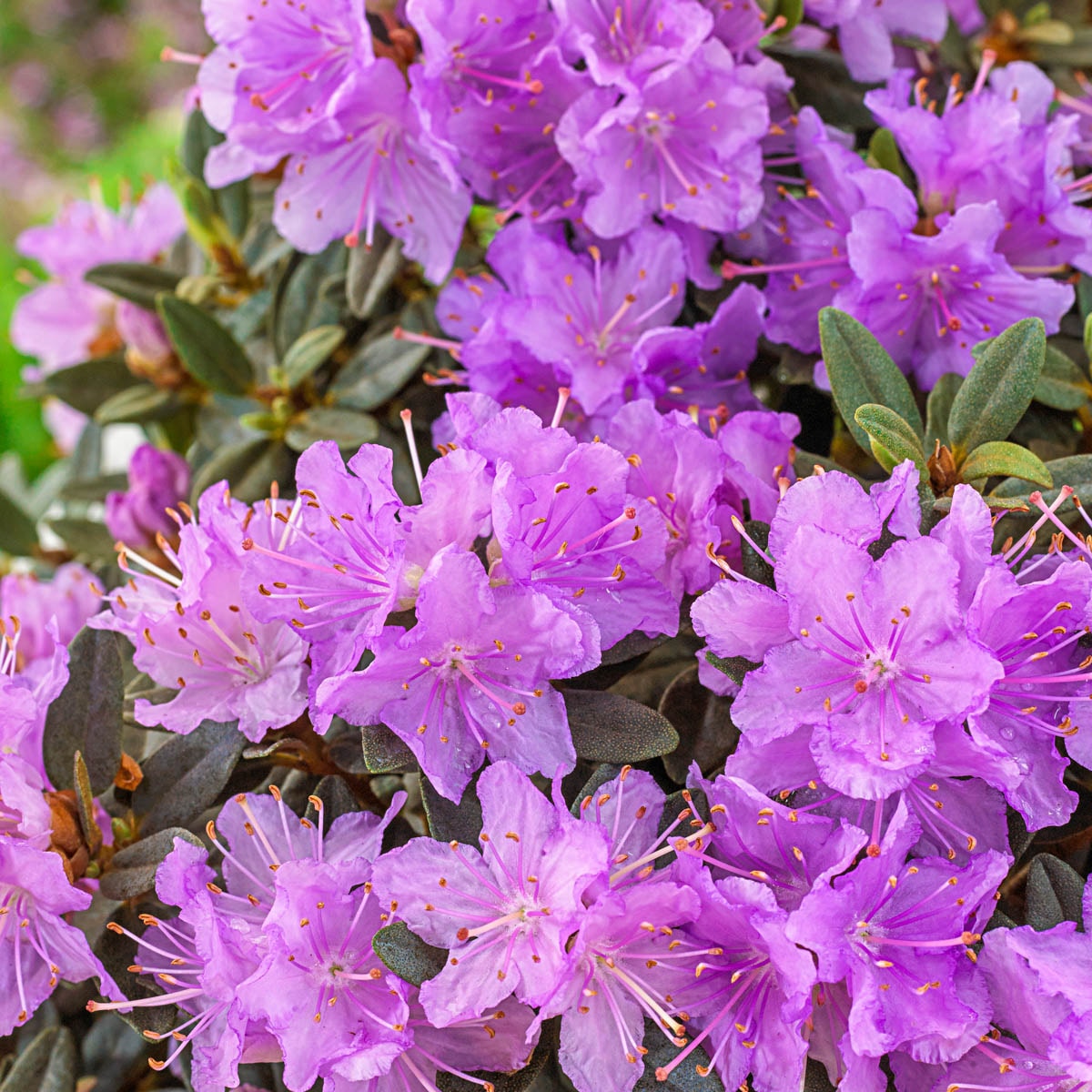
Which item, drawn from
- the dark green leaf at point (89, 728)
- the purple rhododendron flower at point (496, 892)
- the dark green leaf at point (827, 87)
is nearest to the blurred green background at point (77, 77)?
the dark green leaf at point (827, 87)

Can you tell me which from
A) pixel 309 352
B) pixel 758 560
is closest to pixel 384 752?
pixel 758 560

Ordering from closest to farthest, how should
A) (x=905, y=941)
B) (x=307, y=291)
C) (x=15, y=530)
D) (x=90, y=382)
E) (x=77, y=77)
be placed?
1. (x=905, y=941)
2. (x=307, y=291)
3. (x=90, y=382)
4. (x=15, y=530)
5. (x=77, y=77)

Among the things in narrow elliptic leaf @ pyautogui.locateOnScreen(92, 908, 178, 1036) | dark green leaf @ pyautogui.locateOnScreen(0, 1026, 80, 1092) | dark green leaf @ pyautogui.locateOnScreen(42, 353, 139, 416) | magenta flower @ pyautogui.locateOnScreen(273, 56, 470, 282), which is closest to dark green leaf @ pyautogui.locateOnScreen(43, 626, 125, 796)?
narrow elliptic leaf @ pyautogui.locateOnScreen(92, 908, 178, 1036)

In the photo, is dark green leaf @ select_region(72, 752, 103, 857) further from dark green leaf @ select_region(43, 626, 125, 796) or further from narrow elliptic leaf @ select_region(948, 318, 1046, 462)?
narrow elliptic leaf @ select_region(948, 318, 1046, 462)

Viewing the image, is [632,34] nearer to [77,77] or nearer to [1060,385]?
[1060,385]

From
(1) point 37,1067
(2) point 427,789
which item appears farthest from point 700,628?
(1) point 37,1067
